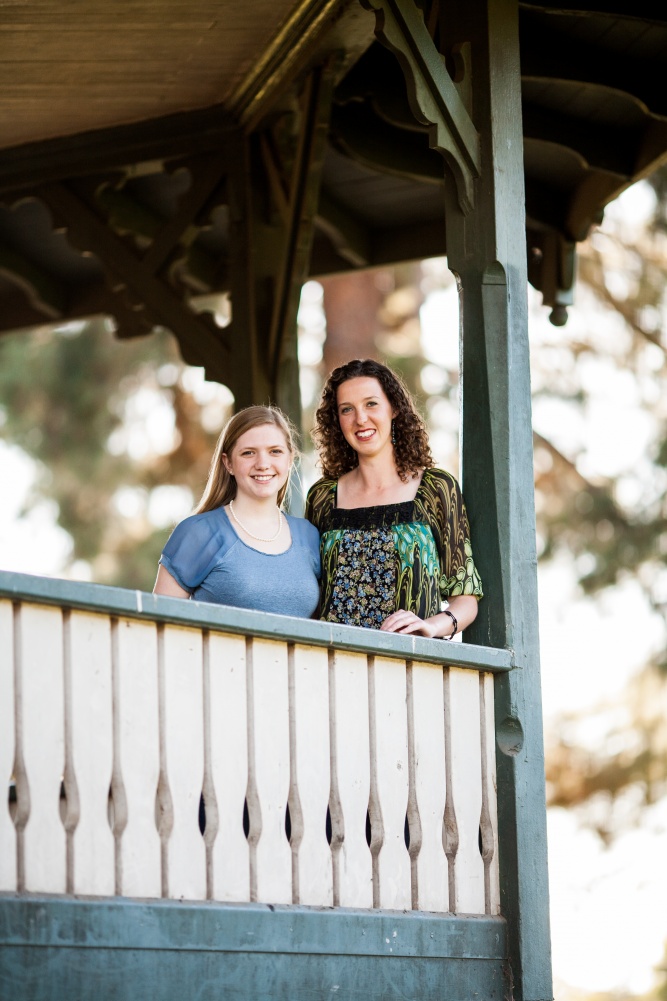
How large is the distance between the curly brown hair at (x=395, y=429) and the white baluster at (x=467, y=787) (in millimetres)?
746

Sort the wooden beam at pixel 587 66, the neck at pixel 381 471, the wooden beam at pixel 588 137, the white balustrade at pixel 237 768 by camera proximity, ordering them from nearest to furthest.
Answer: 1. the white balustrade at pixel 237 768
2. the neck at pixel 381 471
3. the wooden beam at pixel 587 66
4. the wooden beam at pixel 588 137

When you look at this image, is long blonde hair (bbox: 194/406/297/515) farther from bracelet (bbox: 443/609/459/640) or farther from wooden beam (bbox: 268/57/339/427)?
wooden beam (bbox: 268/57/339/427)

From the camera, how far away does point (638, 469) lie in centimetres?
1706

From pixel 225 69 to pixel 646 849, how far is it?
12704 millimetres

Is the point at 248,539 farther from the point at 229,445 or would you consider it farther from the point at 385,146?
the point at 385,146

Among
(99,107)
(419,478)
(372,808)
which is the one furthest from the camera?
(99,107)

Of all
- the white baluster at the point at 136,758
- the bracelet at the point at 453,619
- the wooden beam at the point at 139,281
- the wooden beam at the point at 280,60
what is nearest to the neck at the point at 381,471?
the bracelet at the point at 453,619

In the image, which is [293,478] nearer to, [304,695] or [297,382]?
[297,382]

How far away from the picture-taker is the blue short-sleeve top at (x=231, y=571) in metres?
5.27

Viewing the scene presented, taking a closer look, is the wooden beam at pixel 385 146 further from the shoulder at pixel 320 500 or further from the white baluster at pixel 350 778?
the white baluster at pixel 350 778

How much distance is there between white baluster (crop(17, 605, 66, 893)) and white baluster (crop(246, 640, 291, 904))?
0.64 meters

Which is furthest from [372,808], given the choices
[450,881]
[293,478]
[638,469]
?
[638,469]

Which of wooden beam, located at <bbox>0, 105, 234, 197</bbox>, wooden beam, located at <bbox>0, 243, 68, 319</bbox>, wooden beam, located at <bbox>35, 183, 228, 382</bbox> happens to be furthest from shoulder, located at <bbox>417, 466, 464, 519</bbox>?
wooden beam, located at <bbox>0, 243, 68, 319</bbox>

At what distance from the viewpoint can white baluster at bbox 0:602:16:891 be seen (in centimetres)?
416
